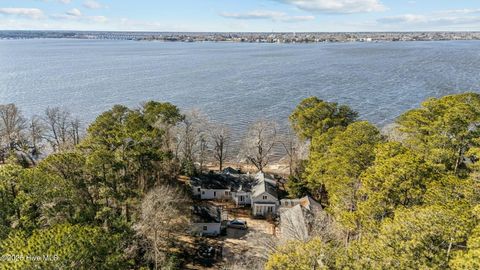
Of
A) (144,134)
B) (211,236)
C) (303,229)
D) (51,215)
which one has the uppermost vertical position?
(144,134)

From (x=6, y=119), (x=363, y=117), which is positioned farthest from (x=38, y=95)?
(x=363, y=117)

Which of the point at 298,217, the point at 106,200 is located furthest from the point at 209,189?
the point at 106,200

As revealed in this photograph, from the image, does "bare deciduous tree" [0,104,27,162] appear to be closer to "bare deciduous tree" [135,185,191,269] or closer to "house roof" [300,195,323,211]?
"bare deciduous tree" [135,185,191,269]

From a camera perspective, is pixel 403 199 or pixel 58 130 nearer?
pixel 403 199

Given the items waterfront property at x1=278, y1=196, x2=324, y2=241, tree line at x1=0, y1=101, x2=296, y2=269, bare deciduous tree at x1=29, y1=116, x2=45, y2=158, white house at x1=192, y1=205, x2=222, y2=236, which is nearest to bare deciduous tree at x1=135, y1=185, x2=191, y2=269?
tree line at x1=0, y1=101, x2=296, y2=269

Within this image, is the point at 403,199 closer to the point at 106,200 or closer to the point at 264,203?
the point at 264,203

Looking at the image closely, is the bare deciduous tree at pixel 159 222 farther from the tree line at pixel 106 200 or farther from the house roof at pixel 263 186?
the house roof at pixel 263 186

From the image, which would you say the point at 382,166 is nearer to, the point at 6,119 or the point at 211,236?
the point at 211,236
